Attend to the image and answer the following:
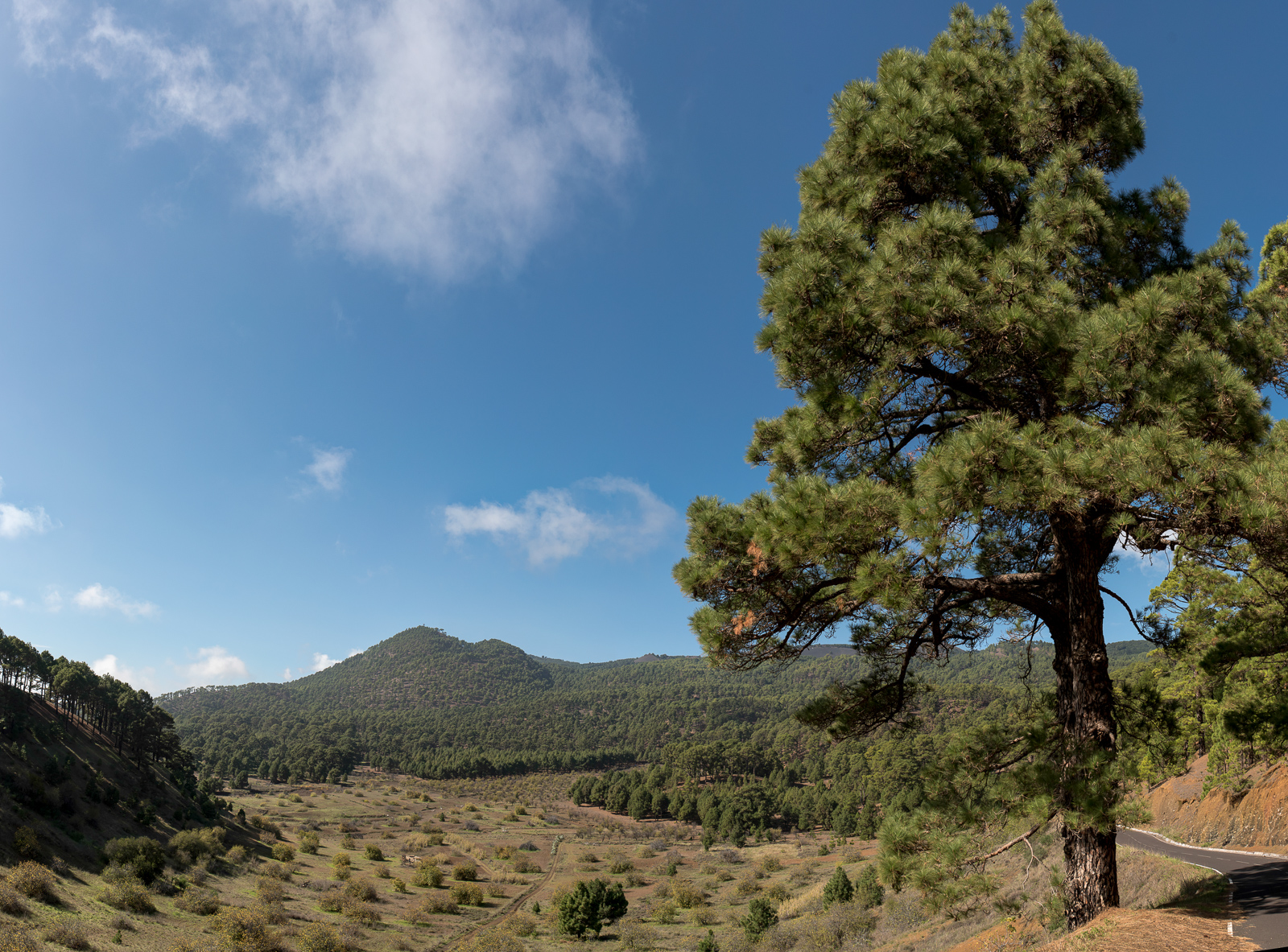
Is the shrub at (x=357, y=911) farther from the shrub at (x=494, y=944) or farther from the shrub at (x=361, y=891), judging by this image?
the shrub at (x=494, y=944)

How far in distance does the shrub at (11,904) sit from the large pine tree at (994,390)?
26684 millimetres

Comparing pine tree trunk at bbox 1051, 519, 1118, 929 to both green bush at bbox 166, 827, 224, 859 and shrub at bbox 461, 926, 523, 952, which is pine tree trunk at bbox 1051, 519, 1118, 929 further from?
green bush at bbox 166, 827, 224, 859

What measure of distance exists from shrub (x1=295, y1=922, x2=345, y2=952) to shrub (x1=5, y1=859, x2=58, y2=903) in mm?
8662

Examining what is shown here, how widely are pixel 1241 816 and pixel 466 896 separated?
123 ft

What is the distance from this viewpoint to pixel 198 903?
2655 cm

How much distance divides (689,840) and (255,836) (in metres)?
42.6

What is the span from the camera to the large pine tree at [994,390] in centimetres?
534

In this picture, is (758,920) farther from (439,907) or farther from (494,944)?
(439,907)

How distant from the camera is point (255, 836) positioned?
4694cm

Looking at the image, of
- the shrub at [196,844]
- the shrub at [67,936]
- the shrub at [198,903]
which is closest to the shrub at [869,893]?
the shrub at [67,936]

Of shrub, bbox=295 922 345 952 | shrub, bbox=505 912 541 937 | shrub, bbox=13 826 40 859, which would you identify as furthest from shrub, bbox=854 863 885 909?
shrub, bbox=13 826 40 859

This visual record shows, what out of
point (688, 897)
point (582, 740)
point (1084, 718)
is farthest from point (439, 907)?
point (582, 740)

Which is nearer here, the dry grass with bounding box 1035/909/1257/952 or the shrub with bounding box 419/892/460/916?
the dry grass with bounding box 1035/909/1257/952

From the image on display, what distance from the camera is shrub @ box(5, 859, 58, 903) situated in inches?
834
